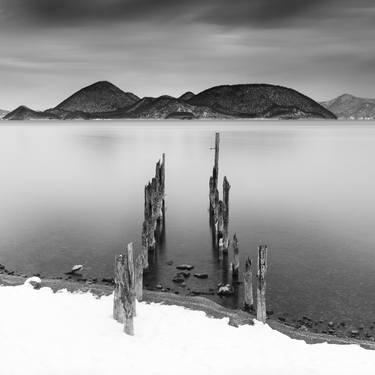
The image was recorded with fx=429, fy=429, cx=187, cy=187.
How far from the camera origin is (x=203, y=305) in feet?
62.3

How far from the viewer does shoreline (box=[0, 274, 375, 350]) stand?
16.4 meters

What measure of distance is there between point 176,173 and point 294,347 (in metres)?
54.0

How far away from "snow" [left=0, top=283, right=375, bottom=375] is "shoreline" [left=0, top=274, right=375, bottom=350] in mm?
667

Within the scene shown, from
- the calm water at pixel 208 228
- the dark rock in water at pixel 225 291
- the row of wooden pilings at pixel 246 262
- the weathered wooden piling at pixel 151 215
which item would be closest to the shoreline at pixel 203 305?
the row of wooden pilings at pixel 246 262

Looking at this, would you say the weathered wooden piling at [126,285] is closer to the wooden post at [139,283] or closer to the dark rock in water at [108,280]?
the wooden post at [139,283]

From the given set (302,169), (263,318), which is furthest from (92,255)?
(302,169)

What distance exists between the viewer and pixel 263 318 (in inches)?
685

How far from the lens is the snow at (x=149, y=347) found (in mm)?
13414

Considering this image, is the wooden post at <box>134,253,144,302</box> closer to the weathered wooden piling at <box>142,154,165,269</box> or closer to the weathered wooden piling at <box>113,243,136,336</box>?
the weathered wooden piling at <box>113,243,136,336</box>

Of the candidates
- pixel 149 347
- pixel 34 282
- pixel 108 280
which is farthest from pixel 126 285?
pixel 108 280

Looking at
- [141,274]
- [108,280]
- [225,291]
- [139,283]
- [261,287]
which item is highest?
[261,287]

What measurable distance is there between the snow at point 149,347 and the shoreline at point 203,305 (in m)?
0.67

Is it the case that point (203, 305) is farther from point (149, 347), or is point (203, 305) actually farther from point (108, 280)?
point (108, 280)

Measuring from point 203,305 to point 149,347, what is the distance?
15.9 feet
